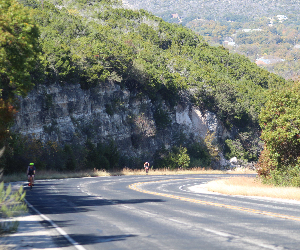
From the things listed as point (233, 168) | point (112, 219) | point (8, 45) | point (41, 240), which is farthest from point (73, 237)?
point (233, 168)

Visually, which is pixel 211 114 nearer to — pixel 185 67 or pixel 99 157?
pixel 185 67

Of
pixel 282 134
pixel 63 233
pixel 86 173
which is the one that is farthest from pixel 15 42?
pixel 86 173

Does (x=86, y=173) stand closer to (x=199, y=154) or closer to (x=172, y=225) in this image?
(x=199, y=154)

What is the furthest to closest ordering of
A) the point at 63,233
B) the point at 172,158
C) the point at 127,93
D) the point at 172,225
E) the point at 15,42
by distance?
the point at 172,158, the point at 127,93, the point at 15,42, the point at 172,225, the point at 63,233

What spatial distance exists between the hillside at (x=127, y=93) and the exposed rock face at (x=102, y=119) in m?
0.13

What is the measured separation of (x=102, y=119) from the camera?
57.9m

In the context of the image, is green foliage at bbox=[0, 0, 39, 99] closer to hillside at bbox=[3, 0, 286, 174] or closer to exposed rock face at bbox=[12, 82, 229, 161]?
hillside at bbox=[3, 0, 286, 174]

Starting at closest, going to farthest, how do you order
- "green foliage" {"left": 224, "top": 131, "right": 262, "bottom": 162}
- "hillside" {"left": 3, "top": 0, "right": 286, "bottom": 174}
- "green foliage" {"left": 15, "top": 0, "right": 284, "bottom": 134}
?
"hillside" {"left": 3, "top": 0, "right": 286, "bottom": 174} → "green foliage" {"left": 15, "top": 0, "right": 284, "bottom": 134} → "green foliage" {"left": 224, "top": 131, "right": 262, "bottom": 162}

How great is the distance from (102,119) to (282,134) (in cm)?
3249

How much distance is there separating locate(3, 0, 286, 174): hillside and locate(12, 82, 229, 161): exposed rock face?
13 cm

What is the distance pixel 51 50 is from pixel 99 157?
44.7ft

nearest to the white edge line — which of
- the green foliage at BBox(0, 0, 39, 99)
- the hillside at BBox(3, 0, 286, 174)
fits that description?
the green foliage at BBox(0, 0, 39, 99)

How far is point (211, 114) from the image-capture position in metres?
75.4

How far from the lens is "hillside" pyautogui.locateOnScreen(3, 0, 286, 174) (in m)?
51.4
